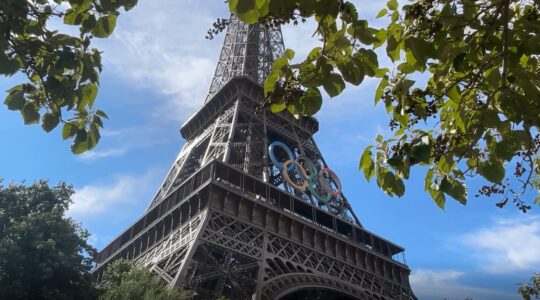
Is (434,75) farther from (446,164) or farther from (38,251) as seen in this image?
(38,251)

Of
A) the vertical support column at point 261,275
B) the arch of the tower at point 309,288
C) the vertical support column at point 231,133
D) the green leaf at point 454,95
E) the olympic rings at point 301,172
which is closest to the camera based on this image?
the green leaf at point 454,95

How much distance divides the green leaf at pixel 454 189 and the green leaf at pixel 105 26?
150 inches

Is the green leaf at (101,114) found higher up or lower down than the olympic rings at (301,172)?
lower down

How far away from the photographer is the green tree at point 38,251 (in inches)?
744

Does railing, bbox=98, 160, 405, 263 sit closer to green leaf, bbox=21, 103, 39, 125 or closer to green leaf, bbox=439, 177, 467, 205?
green leaf, bbox=21, 103, 39, 125

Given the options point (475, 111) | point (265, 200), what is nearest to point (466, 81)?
point (475, 111)

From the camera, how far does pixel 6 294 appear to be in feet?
59.3

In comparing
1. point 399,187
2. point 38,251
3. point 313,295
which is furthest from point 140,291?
point 313,295

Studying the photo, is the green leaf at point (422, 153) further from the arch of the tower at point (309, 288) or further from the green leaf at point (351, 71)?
the arch of the tower at point (309, 288)

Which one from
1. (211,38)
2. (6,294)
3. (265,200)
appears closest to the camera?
(211,38)

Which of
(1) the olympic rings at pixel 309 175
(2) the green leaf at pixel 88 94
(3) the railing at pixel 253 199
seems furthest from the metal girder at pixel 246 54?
(2) the green leaf at pixel 88 94

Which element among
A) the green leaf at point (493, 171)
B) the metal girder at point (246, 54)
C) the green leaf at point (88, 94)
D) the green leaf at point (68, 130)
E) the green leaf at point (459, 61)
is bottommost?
the green leaf at point (493, 171)

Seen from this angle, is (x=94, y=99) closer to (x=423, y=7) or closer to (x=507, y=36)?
(x=423, y=7)

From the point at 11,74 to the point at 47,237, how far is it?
693 inches
